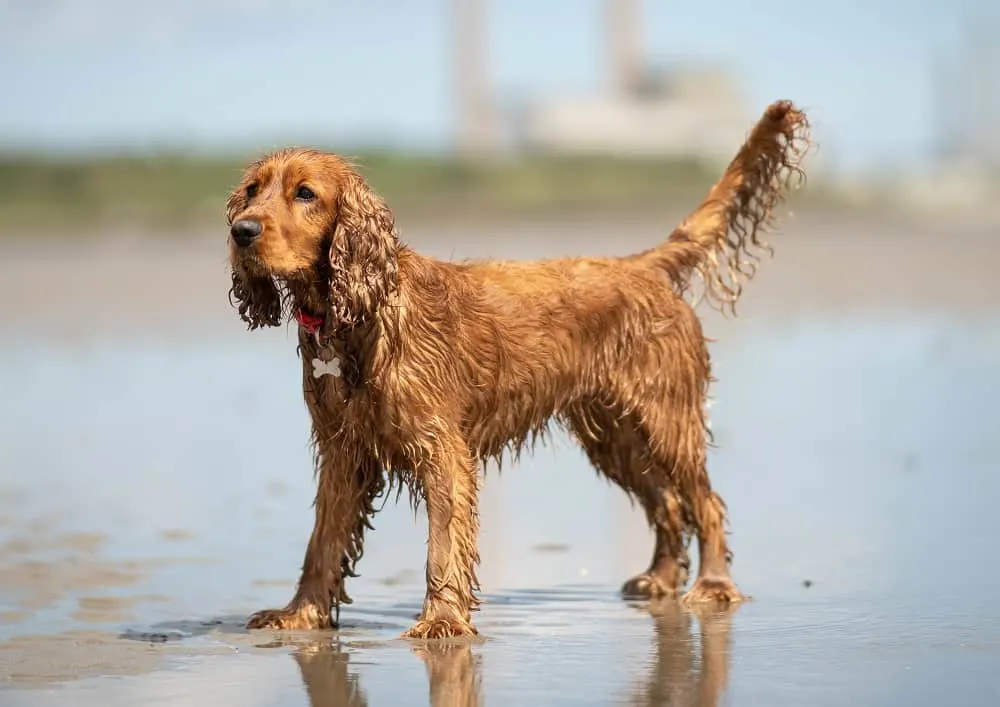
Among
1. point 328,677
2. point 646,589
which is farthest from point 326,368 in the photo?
point 646,589

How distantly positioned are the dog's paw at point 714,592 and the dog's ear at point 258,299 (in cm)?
188

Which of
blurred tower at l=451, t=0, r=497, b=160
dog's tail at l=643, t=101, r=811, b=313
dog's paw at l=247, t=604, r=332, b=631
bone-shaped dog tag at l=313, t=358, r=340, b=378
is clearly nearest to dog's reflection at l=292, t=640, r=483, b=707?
dog's paw at l=247, t=604, r=332, b=631

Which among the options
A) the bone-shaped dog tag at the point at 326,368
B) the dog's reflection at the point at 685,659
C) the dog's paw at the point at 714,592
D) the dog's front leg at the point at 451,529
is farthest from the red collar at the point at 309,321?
the dog's paw at the point at 714,592

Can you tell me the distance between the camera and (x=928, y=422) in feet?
40.7

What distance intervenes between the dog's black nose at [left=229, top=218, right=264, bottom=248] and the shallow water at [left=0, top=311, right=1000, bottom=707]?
1.35 m

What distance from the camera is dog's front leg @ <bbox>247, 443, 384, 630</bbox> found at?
23.7 ft

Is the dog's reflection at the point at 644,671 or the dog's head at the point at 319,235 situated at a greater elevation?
the dog's head at the point at 319,235

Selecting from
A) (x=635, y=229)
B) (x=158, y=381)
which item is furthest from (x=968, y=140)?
(x=158, y=381)

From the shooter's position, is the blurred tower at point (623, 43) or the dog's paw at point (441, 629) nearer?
the dog's paw at point (441, 629)

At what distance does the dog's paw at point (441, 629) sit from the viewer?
686cm

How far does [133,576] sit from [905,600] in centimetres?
309

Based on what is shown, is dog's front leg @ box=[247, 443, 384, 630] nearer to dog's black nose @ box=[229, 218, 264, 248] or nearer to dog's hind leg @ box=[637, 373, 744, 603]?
dog's black nose @ box=[229, 218, 264, 248]

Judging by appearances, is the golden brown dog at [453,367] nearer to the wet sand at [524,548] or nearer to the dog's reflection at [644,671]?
the wet sand at [524,548]

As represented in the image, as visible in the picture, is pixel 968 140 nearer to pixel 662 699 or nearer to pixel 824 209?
pixel 824 209
